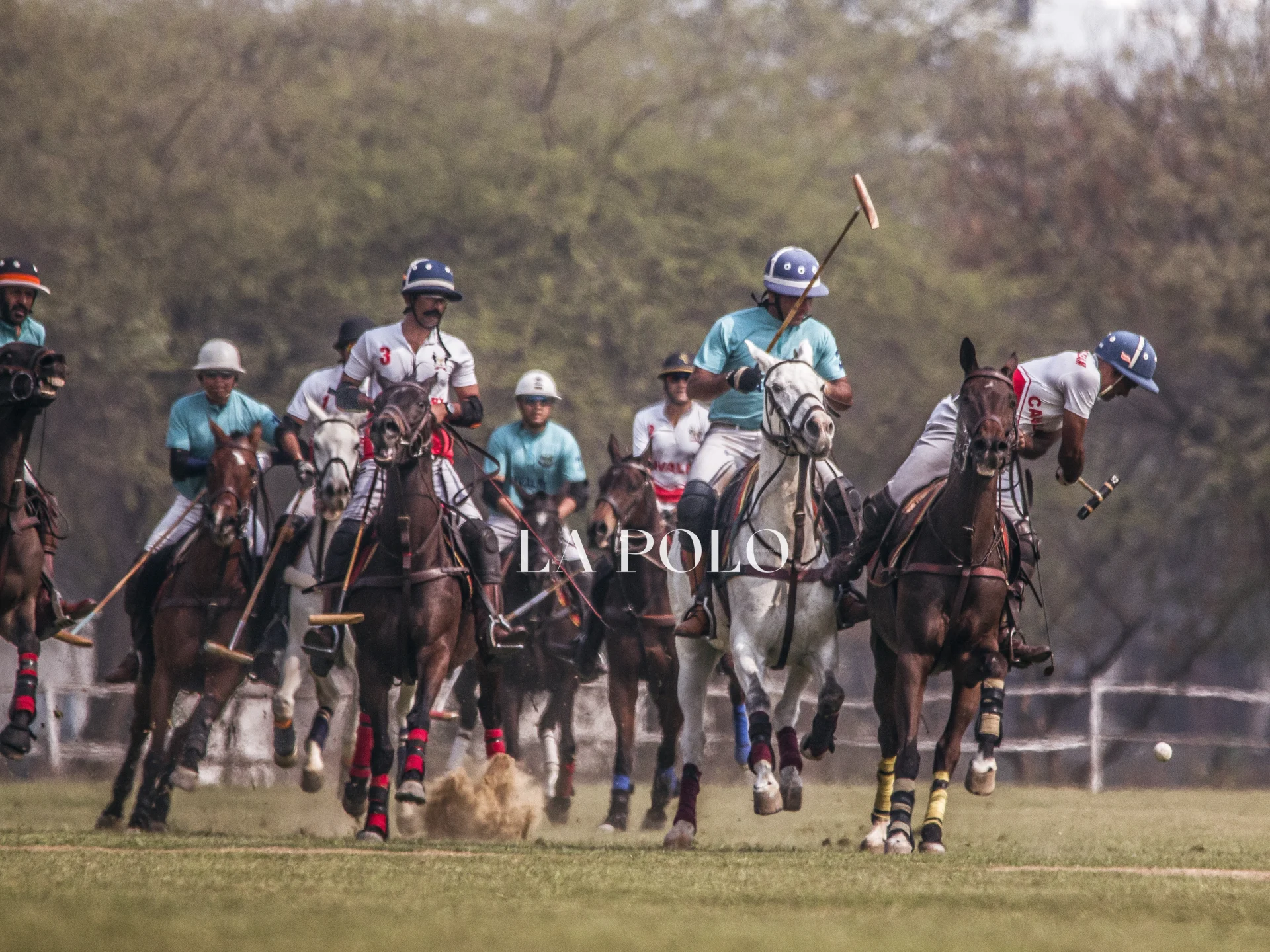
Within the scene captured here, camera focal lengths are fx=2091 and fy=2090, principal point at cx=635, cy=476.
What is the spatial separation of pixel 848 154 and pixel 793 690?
20.5 metres

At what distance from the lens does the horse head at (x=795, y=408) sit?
1161cm

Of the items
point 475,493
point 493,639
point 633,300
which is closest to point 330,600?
point 493,639

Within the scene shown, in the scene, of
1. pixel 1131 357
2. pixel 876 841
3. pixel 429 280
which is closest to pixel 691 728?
pixel 876 841

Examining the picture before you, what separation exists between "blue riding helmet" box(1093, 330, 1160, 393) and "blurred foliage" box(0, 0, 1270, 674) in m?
14.3

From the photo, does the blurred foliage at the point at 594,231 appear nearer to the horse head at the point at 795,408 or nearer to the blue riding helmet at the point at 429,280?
the blue riding helmet at the point at 429,280

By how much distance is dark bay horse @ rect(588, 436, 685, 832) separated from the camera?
1483 centimetres

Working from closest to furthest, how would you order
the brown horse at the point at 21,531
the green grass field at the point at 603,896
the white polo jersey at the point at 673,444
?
1. the green grass field at the point at 603,896
2. the brown horse at the point at 21,531
3. the white polo jersey at the point at 673,444

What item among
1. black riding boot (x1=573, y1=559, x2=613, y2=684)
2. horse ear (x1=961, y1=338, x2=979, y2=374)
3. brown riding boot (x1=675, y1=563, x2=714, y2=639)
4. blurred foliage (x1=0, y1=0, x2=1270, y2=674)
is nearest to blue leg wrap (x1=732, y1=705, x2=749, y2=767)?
black riding boot (x1=573, y1=559, x2=613, y2=684)

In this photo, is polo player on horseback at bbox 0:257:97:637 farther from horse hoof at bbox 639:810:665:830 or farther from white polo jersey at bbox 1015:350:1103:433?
white polo jersey at bbox 1015:350:1103:433

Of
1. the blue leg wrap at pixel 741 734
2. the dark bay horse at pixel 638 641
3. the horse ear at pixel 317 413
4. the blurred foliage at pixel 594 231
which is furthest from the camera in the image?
the blurred foliage at pixel 594 231

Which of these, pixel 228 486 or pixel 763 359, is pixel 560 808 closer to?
pixel 228 486

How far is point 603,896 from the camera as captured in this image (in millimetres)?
8703

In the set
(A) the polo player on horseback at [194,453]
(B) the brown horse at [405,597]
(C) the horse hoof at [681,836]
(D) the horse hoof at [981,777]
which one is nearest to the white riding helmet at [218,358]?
(A) the polo player on horseback at [194,453]

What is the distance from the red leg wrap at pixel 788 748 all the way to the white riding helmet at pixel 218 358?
16.3 ft
